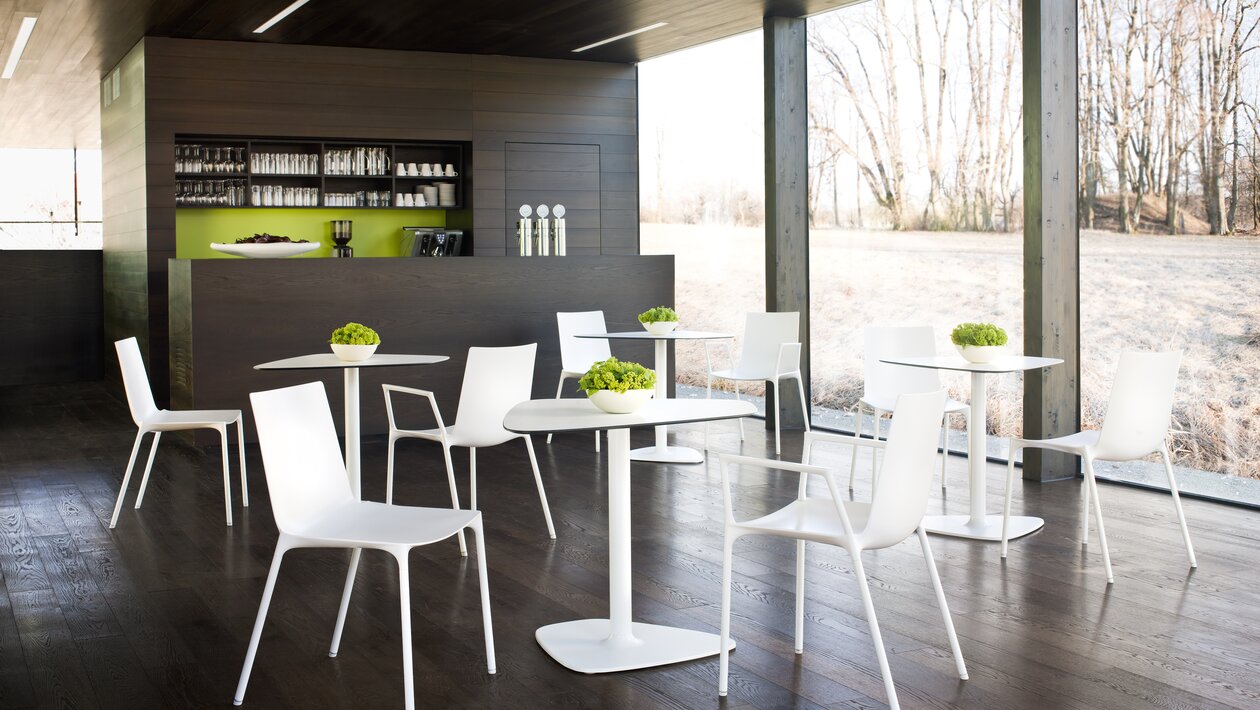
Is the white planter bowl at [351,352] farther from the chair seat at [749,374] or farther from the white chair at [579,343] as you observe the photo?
the chair seat at [749,374]

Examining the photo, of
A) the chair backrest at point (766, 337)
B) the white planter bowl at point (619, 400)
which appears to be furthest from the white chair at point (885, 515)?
the chair backrest at point (766, 337)

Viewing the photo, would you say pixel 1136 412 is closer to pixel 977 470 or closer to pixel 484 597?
pixel 977 470

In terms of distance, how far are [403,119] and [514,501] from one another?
15.2 feet

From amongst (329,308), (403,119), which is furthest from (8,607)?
(403,119)

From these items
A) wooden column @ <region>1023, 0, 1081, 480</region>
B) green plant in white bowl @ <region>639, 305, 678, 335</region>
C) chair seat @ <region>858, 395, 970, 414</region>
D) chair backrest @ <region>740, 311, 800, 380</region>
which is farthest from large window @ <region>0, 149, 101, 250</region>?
wooden column @ <region>1023, 0, 1081, 480</region>

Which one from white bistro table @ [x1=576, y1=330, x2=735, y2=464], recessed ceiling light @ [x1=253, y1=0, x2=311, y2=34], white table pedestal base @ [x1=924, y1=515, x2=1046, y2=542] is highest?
recessed ceiling light @ [x1=253, y1=0, x2=311, y2=34]

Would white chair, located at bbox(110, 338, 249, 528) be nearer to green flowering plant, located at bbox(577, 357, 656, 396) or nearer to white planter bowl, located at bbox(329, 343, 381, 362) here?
white planter bowl, located at bbox(329, 343, 381, 362)

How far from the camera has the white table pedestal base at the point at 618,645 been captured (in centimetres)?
334

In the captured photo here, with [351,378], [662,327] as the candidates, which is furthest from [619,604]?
[662,327]

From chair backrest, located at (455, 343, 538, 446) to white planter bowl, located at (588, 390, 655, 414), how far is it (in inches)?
55.4

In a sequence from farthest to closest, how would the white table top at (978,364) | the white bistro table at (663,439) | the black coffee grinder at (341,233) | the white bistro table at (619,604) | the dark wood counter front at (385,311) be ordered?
the black coffee grinder at (341,233) < the dark wood counter front at (385,311) < the white bistro table at (663,439) < the white table top at (978,364) < the white bistro table at (619,604)

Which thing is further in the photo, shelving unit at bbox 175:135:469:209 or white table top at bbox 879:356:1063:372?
shelving unit at bbox 175:135:469:209

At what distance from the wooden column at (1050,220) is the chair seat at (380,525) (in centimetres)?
392

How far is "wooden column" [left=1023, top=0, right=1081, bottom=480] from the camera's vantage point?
6105 mm
